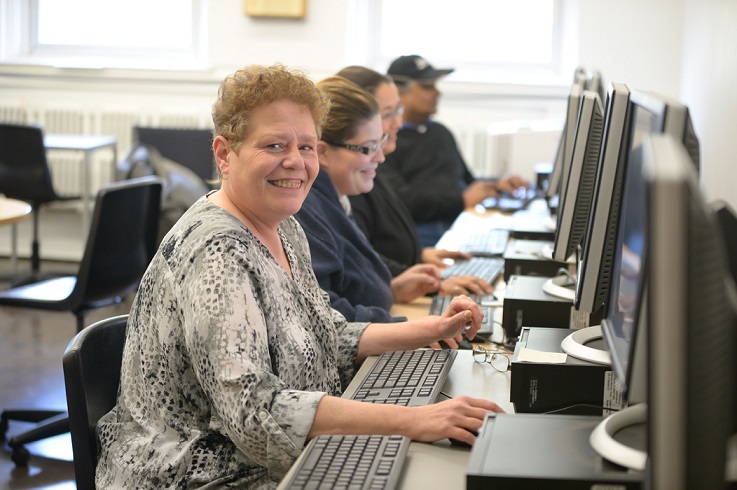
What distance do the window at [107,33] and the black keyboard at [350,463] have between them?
17.5 feet

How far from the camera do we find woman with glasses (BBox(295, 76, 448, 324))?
2387 millimetres

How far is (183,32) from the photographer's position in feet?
21.3

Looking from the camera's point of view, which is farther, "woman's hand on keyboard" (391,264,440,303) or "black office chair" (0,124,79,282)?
"black office chair" (0,124,79,282)

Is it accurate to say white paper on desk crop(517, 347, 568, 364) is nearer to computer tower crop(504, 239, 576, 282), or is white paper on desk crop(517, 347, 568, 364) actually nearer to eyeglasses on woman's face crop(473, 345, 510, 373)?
eyeglasses on woman's face crop(473, 345, 510, 373)

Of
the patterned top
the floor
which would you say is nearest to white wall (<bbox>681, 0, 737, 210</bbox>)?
the patterned top

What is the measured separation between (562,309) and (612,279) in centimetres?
55

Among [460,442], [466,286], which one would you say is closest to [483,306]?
[466,286]

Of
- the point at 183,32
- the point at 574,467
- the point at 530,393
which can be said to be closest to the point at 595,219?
the point at 530,393

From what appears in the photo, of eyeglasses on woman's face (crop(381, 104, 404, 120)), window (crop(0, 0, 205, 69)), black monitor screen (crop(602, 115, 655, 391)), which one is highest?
window (crop(0, 0, 205, 69))

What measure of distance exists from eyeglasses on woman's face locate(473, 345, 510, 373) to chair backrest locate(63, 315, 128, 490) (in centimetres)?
75

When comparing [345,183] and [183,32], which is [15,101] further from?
[345,183]

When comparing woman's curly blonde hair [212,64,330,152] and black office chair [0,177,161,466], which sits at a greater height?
woman's curly blonde hair [212,64,330,152]

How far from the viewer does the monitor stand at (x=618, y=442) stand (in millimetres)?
1129

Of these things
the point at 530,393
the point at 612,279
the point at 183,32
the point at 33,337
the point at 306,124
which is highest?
the point at 183,32
